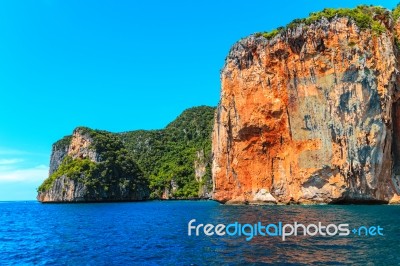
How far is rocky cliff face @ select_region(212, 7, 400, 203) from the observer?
186 ft

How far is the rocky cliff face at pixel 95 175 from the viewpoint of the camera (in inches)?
4286

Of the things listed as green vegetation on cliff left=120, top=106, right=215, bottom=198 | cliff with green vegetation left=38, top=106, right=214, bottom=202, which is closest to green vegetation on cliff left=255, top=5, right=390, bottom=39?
cliff with green vegetation left=38, top=106, right=214, bottom=202

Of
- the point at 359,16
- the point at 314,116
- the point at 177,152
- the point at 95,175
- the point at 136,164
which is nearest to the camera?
the point at 359,16

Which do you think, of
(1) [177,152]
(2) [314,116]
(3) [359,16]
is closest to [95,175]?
(1) [177,152]

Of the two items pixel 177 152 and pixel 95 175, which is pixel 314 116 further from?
pixel 177 152

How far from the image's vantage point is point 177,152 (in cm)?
16225

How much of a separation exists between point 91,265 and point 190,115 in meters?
170

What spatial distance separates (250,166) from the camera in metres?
66.8

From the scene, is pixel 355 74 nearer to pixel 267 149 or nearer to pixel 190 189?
pixel 267 149

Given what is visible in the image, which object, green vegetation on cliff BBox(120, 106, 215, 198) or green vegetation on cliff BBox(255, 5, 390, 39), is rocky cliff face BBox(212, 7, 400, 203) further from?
green vegetation on cliff BBox(120, 106, 215, 198)

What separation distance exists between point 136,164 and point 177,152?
36.0 metres

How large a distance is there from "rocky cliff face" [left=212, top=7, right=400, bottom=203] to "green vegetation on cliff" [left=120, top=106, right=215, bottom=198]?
220 feet

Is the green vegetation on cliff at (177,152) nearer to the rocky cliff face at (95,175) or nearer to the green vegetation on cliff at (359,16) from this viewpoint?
the rocky cliff face at (95,175)

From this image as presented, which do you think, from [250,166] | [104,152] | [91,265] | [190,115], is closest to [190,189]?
[104,152]
